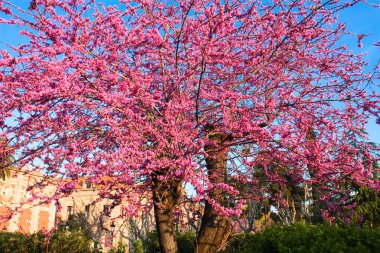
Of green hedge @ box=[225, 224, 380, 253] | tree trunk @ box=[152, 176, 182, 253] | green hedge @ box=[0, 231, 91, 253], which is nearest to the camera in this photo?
green hedge @ box=[225, 224, 380, 253]

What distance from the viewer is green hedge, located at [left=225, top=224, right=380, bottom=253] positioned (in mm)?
4273

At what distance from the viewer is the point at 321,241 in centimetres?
465

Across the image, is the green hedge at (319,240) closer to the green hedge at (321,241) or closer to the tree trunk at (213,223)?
the green hedge at (321,241)

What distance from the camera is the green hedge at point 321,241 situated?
4.27m

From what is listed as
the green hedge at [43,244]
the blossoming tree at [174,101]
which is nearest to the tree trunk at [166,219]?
the blossoming tree at [174,101]

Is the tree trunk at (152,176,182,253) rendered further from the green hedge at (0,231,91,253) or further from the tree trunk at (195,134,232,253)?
the green hedge at (0,231,91,253)

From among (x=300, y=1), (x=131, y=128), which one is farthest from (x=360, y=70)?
(x=131, y=128)

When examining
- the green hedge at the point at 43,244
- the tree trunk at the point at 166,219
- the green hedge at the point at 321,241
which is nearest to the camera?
the green hedge at the point at 321,241

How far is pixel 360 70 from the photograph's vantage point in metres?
7.73

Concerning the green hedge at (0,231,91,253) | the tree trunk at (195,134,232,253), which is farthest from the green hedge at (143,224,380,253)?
the green hedge at (0,231,91,253)

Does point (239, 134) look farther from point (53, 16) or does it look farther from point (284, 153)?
point (53, 16)

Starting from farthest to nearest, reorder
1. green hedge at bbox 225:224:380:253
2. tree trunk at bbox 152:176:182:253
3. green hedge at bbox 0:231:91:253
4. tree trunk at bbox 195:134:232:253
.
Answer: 1. green hedge at bbox 0:231:91:253
2. tree trunk at bbox 195:134:232:253
3. tree trunk at bbox 152:176:182:253
4. green hedge at bbox 225:224:380:253

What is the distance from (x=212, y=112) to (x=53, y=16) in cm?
350

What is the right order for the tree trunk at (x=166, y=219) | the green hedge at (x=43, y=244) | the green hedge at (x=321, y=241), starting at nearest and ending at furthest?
the green hedge at (x=321, y=241) → the tree trunk at (x=166, y=219) → the green hedge at (x=43, y=244)
